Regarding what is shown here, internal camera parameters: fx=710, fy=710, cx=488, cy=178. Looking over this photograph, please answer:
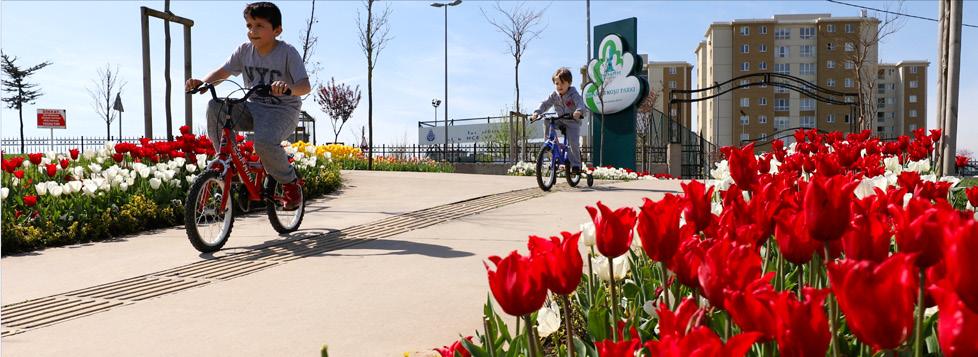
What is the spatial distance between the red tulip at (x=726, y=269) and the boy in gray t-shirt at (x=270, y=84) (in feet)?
14.0

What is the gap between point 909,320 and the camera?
0.75 metres

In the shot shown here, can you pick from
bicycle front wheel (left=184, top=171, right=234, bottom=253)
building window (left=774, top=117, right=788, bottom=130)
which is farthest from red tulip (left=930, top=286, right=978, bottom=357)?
building window (left=774, top=117, right=788, bottom=130)

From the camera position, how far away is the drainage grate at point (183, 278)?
10.2 feet

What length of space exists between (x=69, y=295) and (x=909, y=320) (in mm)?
3714

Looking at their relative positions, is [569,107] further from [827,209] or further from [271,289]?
[827,209]

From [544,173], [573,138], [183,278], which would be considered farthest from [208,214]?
[573,138]

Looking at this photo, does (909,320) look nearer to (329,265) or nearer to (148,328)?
(148,328)

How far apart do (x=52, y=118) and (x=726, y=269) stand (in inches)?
2504

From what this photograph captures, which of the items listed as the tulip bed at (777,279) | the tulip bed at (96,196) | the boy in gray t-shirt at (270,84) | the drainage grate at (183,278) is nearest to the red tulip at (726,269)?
the tulip bed at (777,279)

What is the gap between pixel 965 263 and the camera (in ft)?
2.43

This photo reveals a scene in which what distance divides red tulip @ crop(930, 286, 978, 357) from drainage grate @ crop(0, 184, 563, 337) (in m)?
3.12

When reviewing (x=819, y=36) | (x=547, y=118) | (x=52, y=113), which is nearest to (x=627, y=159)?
(x=547, y=118)

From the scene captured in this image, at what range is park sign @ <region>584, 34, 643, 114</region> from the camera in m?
18.6

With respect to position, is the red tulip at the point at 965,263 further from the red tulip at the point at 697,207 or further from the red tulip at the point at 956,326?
the red tulip at the point at 697,207
